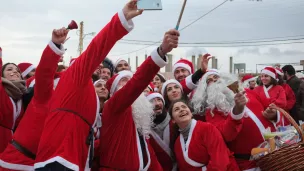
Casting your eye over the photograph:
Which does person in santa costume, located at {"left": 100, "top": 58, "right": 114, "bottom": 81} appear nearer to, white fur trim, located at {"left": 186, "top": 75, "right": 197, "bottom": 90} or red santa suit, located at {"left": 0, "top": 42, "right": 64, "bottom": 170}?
white fur trim, located at {"left": 186, "top": 75, "right": 197, "bottom": 90}

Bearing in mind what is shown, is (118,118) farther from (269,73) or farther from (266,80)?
(269,73)

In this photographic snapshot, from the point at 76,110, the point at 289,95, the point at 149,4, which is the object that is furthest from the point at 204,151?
the point at 289,95

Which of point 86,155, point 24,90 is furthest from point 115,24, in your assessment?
point 24,90

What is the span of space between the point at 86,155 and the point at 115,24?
1046 millimetres

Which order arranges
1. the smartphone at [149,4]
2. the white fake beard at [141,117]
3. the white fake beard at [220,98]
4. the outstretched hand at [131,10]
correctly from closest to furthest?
the smartphone at [149,4] < the outstretched hand at [131,10] < the white fake beard at [141,117] < the white fake beard at [220,98]

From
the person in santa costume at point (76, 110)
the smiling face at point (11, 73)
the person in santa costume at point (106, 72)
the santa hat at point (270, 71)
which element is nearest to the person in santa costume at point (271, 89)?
the santa hat at point (270, 71)

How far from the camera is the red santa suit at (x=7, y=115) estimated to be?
11.0 ft

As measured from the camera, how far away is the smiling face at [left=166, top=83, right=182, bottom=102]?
4378mm

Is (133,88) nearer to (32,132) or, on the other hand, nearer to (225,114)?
(32,132)

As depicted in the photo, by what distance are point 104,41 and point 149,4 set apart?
1.40 ft

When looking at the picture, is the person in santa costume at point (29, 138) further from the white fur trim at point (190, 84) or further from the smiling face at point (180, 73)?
the smiling face at point (180, 73)

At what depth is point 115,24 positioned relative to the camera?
2.47 meters

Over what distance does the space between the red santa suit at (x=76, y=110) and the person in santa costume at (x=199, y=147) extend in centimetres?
123

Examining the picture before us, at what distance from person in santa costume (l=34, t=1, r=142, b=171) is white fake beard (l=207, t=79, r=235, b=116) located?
1.76 metres
